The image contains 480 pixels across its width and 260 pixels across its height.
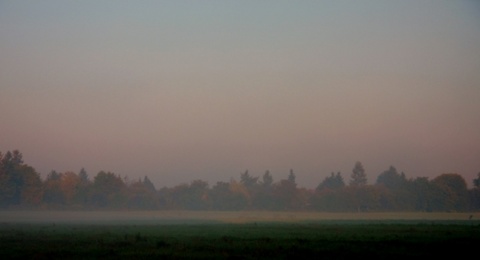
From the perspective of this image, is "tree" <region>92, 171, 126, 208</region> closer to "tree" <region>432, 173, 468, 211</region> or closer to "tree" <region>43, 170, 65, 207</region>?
"tree" <region>43, 170, 65, 207</region>

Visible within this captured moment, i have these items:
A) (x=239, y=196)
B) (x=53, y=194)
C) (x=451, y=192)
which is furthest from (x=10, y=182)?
(x=451, y=192)

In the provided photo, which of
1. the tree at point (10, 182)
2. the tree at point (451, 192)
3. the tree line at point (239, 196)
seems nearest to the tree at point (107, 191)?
the tree line at point (239, 196)

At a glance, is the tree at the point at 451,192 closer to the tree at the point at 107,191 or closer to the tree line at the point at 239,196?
the tree line at the point at 239,196

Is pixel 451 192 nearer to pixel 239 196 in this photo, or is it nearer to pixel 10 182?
pixel 239 196

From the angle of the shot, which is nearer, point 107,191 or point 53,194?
point 53,194

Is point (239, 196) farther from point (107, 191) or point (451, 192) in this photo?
point (451, 192)

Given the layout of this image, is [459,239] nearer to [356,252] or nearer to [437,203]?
[356,252]

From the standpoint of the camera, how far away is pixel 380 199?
174500mm

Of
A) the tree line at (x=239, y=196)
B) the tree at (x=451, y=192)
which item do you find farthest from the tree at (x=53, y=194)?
the tree at (x=451, y=192)

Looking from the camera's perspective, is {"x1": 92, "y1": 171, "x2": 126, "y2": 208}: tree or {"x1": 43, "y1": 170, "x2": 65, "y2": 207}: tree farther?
{"x1": 92, "y1": 171, "x2": 126, "y2": 208}: tree

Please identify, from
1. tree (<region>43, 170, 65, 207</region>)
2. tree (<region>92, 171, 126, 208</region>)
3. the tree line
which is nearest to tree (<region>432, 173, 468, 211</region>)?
the tree line

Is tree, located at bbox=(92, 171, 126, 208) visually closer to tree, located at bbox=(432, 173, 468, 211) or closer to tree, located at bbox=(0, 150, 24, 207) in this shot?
tree, located at bbox=(0, 150, 24, 207)

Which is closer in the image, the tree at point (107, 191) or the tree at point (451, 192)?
the tree at point (451, 192)

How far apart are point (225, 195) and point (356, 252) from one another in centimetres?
16578
